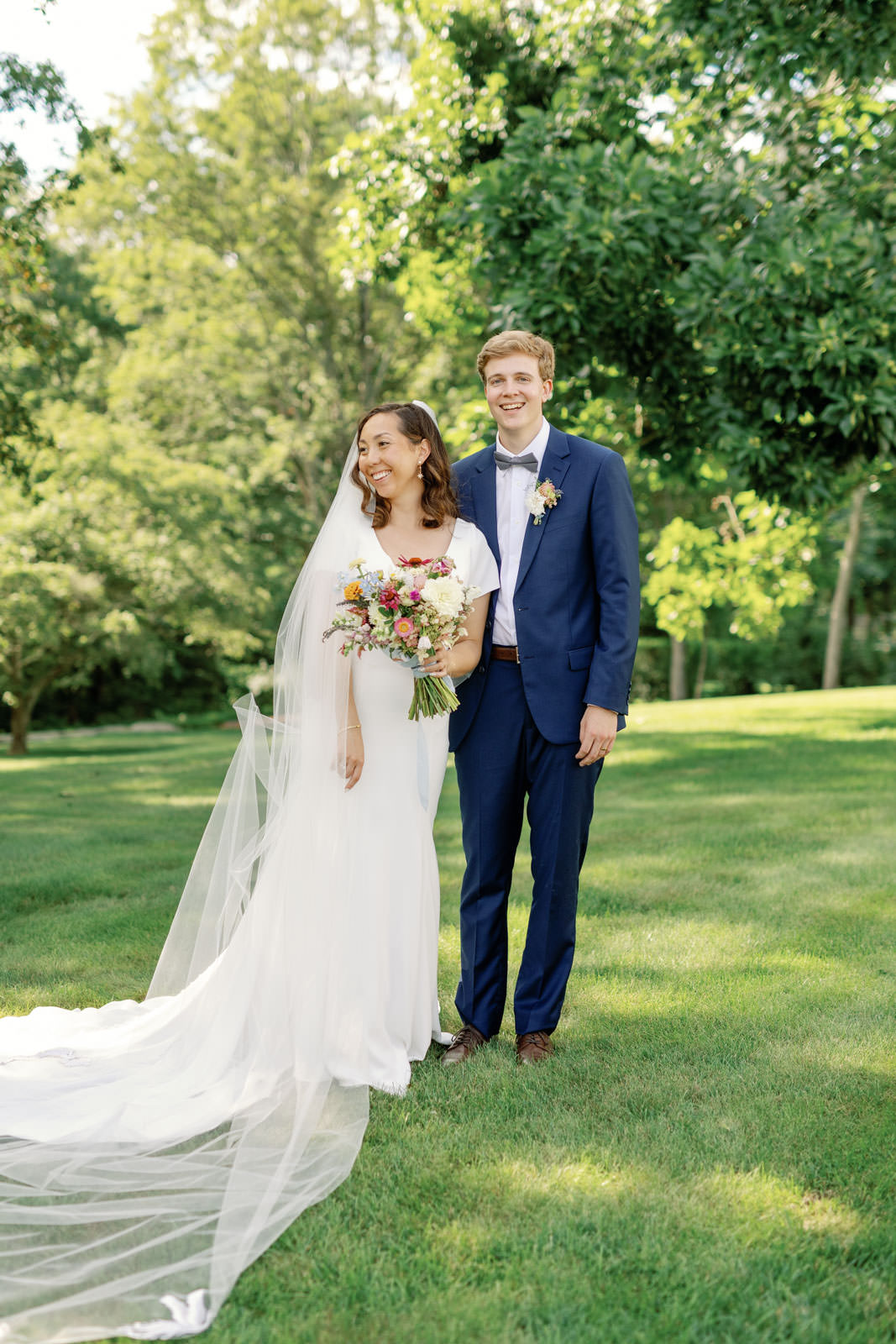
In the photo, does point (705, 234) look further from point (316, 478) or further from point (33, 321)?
point (316, 478)

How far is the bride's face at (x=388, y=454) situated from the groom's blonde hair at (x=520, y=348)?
1.17ft

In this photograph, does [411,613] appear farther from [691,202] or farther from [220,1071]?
[691,202]

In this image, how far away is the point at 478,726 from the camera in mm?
4023

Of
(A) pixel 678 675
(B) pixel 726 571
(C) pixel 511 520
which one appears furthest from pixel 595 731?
(A) pixel 678 675

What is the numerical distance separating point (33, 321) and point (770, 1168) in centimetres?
1011

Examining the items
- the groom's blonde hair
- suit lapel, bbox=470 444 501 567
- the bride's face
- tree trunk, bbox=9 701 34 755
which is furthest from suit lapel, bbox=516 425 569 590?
tree trunk, bbox=9 701 34 755

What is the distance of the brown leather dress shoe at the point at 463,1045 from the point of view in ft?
12.6

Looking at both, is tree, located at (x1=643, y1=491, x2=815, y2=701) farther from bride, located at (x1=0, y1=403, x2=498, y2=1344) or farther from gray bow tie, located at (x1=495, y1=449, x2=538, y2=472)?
bride, located at (x1=0, y1=403, x2=498, y2=1344)

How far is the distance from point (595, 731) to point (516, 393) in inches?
48.3

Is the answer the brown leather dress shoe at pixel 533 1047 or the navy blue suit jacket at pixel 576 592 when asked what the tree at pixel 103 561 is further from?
the brown leather dress shoe at pixel 533 1047

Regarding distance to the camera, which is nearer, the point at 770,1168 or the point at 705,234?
the point at 770,1168

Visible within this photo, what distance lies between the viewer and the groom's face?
3.88 meters

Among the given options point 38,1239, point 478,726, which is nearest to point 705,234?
point 478,726

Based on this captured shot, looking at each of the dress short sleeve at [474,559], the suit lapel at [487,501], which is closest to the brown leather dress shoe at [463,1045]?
the dress short sleeve at [474,559]
